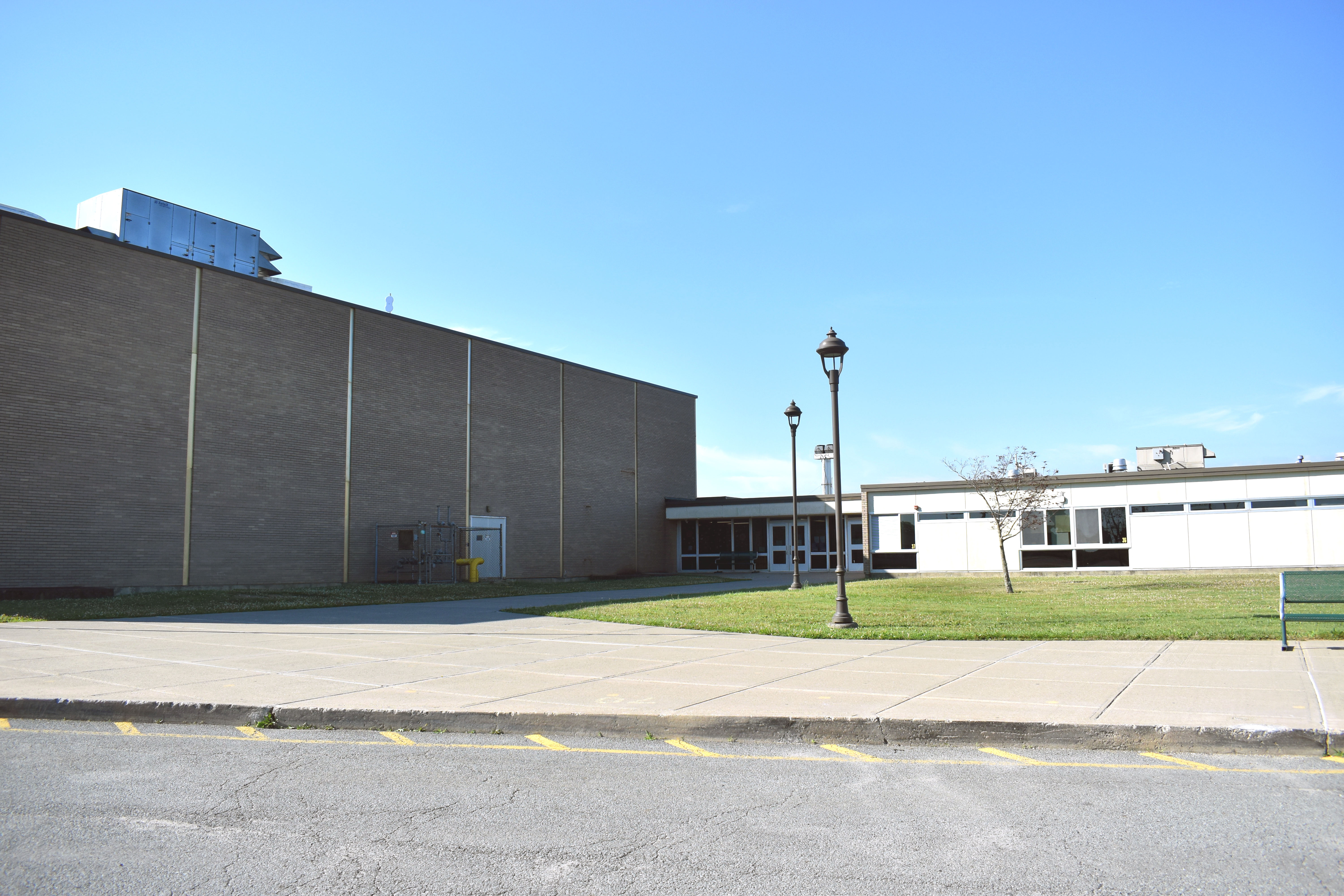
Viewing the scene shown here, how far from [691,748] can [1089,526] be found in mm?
28533

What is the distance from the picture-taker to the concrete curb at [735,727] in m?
6.44

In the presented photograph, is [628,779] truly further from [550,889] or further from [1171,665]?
[1171,665]

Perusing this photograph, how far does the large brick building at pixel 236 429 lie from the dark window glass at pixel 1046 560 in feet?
64.3

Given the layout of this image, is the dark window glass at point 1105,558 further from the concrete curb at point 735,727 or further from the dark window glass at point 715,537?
the concrete curb at point 735,727

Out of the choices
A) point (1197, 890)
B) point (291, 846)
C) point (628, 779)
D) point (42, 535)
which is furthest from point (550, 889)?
point (42, 535)

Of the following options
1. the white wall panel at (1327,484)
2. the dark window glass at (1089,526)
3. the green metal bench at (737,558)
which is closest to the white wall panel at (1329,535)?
the white wall panel at (1327,484)

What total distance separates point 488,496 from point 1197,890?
3610 centimetres

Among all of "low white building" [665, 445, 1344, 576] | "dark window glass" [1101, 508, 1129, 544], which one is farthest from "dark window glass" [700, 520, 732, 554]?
"dark window glass" [1101, 508, 1129, 544]

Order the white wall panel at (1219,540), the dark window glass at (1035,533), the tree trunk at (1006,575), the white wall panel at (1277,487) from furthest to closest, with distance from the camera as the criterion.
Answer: the dark window glass at (1035,533) → the white wall panel at (1219,540) → the white wall panel at (1277,487) → the tree trunk at (1006,575)

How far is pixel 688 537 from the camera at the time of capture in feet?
161

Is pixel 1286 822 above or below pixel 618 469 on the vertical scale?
below

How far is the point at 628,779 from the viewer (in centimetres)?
588

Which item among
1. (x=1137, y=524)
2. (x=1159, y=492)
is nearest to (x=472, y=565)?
(x=1137, y=524)

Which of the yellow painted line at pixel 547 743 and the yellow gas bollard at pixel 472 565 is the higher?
the yellow gas bollard at pixel 472 565
